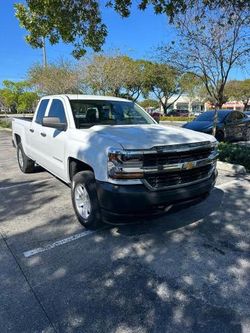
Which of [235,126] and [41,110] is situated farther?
[235,126]

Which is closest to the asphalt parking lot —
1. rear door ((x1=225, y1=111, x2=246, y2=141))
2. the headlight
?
the headlight

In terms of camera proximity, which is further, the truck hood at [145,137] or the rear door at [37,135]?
the rear door at [37,135]

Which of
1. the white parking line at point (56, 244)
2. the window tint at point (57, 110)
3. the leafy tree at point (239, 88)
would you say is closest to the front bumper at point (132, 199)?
the white parking line at point (56, 244)

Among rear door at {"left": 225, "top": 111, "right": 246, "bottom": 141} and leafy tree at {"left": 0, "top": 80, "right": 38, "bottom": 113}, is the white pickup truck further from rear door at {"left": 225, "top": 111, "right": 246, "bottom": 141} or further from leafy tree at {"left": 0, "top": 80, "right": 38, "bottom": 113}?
leafy tree at {"left": 0, "top": 80, "right": 38, "bottom": 113}

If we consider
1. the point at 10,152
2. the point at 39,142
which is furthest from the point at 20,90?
the point at 39,142

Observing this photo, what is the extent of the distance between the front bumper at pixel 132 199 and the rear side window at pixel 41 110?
3.07 m

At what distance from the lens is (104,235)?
4.20 metres

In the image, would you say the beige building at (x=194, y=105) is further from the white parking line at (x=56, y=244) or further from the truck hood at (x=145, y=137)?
the white parking line at (x=56, y=244)

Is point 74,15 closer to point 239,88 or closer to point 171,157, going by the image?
point 171,157

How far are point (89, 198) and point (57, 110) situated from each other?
2.18 m

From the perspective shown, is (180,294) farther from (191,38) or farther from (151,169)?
(191,38)

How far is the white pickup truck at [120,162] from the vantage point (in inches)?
139

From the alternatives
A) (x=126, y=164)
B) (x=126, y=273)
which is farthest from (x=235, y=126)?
(x=126, y=273)

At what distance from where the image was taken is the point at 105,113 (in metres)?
5.39
